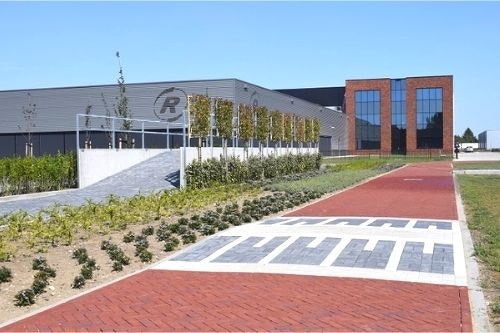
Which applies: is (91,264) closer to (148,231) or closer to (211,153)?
(148,231)

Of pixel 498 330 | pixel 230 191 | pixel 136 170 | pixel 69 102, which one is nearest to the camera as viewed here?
pixel 498 330

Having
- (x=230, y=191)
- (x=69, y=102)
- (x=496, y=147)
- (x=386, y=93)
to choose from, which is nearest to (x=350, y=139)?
(x=386, y=93)

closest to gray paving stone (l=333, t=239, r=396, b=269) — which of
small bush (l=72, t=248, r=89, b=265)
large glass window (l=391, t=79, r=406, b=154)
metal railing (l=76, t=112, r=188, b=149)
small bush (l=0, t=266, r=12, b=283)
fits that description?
small bush (l=72, t=248, r=89, b=265)

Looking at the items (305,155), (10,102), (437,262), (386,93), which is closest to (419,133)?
(386,93)

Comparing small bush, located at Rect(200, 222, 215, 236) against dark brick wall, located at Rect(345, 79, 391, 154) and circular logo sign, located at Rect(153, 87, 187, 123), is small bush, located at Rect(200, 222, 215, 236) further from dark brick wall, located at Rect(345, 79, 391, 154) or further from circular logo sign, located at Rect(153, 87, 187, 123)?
dark brick wall, located at Rect(345, 79, 391, 154)

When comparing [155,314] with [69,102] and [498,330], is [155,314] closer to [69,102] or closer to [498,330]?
[498,330]

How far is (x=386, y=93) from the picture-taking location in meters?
78.8

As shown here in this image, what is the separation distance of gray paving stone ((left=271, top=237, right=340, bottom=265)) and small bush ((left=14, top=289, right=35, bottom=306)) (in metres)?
3.14

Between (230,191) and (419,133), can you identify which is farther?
(419,133)

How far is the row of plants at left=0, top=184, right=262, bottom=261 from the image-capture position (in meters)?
9.17

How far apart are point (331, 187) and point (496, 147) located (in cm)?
11304

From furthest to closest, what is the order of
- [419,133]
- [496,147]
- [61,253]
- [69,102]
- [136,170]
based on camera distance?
[496,147] → [419,133] → [69,102] → [136,170] → [61,253]

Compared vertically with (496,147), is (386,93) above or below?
above

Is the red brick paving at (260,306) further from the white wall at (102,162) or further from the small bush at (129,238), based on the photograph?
the white wall at (102,162)
